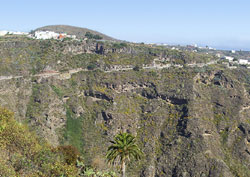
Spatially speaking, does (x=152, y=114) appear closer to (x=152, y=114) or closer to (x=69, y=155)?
(x=152, y=114)

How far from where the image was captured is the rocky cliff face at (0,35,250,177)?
73.5 metres

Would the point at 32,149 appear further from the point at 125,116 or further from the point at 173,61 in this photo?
the point at 173,61

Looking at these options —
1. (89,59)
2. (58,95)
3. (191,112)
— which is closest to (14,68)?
(58,95)

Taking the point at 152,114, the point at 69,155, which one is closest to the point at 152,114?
the point at 152,114

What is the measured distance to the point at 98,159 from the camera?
71.6 m

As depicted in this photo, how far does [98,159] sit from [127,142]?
106ft

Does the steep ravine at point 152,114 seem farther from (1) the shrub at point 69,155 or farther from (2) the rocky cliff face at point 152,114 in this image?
(1) the shrub at point 69,155

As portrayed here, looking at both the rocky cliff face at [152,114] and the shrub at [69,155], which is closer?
the shrub at [69,155]

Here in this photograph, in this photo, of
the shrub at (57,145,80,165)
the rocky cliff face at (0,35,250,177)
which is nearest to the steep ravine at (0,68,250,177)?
the rocky cliff face at (0,35,250,177)

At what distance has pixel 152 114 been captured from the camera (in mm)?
87625

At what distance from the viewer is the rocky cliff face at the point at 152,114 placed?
7350 cm

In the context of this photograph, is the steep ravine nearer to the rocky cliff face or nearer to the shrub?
the rocky cliff face

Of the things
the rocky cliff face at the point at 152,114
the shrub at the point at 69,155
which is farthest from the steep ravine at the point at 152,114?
the shrub at the point at 69,155

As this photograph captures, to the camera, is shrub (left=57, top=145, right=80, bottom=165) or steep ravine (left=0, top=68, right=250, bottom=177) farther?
steep ravine (left=0, top=68, right=250, bottom=177)
